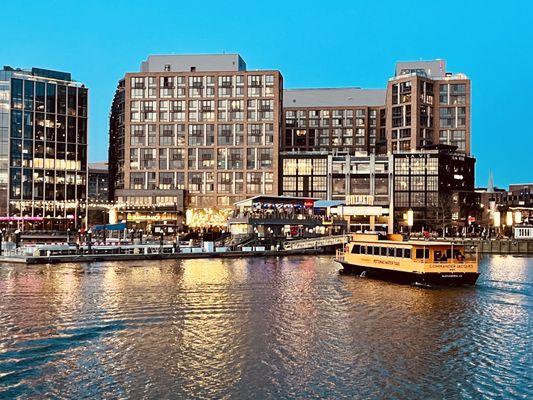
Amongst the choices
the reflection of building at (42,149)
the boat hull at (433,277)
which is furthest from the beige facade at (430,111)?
the boat hull at (433,277)

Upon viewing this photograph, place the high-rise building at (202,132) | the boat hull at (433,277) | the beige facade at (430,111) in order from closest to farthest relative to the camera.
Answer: the boat hull at (433,277) < the high-rise building at (202,132) < the beige facade at (430,111)

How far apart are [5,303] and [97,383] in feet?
75.1

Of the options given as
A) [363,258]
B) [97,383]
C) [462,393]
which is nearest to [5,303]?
[97,383]

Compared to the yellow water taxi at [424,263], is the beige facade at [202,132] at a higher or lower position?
higher

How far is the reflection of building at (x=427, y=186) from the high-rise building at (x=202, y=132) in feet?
119

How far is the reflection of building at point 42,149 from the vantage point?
168m

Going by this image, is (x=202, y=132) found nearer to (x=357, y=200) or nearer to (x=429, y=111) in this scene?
(x=357, y=200)

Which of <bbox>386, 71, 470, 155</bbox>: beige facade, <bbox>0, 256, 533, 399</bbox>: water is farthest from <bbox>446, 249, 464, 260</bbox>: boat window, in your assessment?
<bbox>386, 71, 470, 155</bbox>: beige facade

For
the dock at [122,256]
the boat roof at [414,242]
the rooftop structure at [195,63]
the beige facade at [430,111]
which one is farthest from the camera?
the beige facade at [430,111]

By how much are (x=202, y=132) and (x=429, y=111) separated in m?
69.7

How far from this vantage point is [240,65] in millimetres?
196250

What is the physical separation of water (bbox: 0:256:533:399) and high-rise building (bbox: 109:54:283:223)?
392 feet

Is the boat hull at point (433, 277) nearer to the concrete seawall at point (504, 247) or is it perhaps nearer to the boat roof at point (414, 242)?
the boat roof at point (414, 242)

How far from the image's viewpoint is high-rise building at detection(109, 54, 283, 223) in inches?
7180
